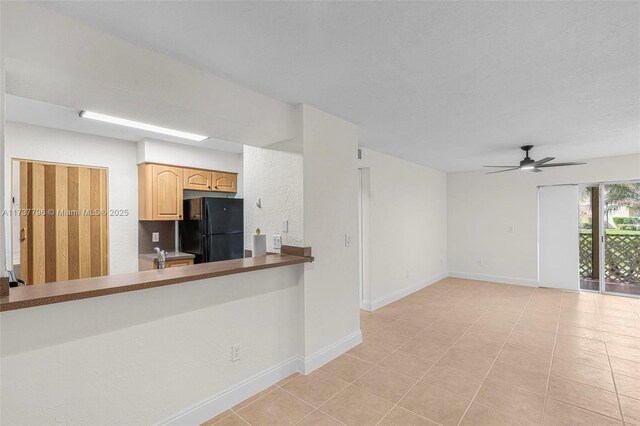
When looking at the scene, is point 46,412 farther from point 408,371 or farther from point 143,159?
point 143,159

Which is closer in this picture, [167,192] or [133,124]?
[133,124]

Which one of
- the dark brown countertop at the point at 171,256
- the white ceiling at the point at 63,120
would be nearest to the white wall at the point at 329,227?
the white ceiling at the point at 63,120

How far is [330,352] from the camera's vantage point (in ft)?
9.48

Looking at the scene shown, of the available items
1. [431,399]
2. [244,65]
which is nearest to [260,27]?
[244,65]

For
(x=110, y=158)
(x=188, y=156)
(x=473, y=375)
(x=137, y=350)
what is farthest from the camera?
(x=188, y=156)

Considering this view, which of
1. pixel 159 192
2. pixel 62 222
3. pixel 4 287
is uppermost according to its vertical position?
pixel 159 192

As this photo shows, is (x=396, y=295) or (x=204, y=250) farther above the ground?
(x=204, y=250)

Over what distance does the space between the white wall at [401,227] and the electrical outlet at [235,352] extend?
2.55 meters

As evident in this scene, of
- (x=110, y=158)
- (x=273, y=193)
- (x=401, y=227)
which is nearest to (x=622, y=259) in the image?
(x=401, y=227)

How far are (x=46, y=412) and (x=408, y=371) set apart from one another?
8.45ft

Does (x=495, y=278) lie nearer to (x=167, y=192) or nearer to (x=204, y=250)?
(x=204, y=250)

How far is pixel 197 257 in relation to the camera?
13.6ft

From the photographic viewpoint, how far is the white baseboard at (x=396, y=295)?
14.5ft

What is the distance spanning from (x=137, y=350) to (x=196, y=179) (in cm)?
316
